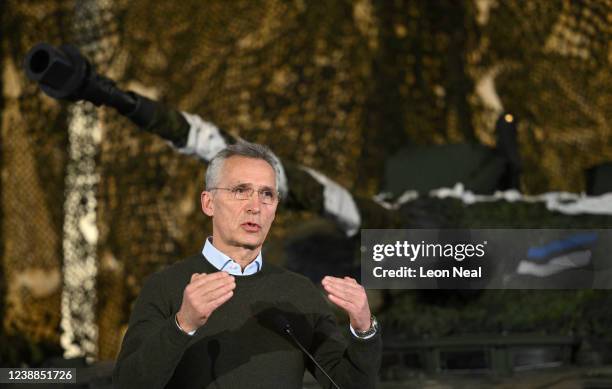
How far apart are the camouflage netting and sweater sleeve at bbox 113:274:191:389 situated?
72.6 inches

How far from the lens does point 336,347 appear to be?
23.1 inches

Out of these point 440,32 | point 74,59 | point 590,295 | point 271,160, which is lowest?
point 590,295

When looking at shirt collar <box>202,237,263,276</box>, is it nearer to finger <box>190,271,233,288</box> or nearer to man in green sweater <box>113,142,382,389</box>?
man in green sweater <box>113,142,382,389</box>

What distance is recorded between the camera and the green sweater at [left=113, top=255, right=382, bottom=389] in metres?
0.52

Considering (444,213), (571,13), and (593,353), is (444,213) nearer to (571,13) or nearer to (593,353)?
(593,353)

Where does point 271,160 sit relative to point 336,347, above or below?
above

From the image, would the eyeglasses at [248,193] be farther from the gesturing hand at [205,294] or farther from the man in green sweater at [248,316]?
the gesturing hand at [205,294]

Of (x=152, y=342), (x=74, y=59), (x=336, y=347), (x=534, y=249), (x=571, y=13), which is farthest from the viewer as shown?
(x=571, y=13)

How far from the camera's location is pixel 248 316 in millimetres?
553

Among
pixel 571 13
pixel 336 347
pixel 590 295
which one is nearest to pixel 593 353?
pixel 590 295

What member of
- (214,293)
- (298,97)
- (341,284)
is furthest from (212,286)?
(298,97)

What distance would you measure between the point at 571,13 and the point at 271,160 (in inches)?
86.1

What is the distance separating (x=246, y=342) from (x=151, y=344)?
0.08 m

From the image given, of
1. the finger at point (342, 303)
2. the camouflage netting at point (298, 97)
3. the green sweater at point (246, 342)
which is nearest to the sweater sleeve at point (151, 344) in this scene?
the green sweater at point (246, 342)
